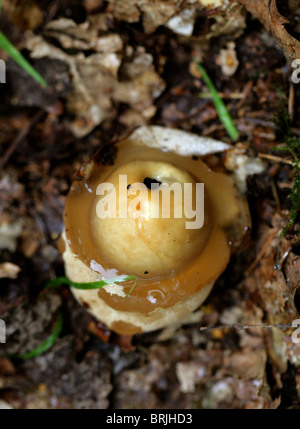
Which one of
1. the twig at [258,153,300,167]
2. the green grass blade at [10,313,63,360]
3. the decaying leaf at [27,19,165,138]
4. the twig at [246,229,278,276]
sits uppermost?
A: the decaying leaf at [27,19,165,138]

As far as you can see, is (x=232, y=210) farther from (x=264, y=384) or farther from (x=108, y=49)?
(x=108, y=49)

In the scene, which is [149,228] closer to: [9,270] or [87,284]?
[87,284]

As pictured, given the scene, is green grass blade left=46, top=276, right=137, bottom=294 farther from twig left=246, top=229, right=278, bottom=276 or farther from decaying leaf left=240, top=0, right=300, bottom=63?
decaying leaf left=240, top=0, right=300, bottom=63

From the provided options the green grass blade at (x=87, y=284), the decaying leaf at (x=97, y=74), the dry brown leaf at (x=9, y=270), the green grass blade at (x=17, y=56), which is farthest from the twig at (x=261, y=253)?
the green grass blade at (x=17, y=56)

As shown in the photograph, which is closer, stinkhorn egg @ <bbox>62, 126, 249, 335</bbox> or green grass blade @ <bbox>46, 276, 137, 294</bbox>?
Answer: stinkhorn egg @ <bbox>62, 126, 249, 335</bbox>

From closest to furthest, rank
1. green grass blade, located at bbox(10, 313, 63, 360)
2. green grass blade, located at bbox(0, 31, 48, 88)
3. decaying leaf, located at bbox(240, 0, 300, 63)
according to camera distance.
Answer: decaying leaf, located at bbox(240, 0, 300, 63) < green grass blade, located at bbox(0, 31, 48, 88) < green grass blade, located at bbox(10, 313, 63, 360)

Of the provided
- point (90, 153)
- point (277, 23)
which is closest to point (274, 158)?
point (277, 23)

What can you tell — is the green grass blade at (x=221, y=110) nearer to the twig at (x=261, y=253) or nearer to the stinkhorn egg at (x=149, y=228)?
the stinkhorn egg at (x=149, y=228)

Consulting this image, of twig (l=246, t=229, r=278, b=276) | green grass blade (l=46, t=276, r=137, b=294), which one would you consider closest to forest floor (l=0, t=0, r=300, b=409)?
twig (l=246, t=229, r=278, b=276)

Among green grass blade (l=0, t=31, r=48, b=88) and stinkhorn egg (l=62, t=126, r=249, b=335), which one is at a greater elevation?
green grass blade (l=0, t=31, r=48, b=88)
